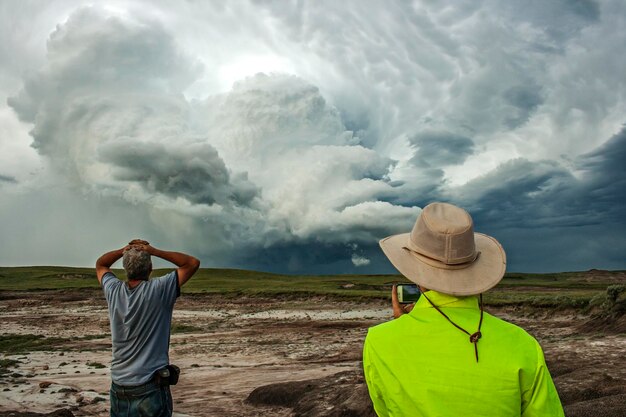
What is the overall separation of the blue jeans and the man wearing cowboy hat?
9.51 ft

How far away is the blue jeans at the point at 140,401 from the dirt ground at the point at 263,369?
5313mm

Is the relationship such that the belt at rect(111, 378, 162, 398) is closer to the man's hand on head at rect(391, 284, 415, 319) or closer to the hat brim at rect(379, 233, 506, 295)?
the man's hand on head at rect(391, 284, 415, 319)

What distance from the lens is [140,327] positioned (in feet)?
15.3

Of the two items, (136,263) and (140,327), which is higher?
(136,263)

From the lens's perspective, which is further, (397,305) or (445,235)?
(397,305)

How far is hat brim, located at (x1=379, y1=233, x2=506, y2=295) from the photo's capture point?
2.38 meters

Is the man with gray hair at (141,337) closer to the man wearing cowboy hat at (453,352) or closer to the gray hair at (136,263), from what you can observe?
the gray hair at (136,263)

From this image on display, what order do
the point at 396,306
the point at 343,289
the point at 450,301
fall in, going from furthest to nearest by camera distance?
1. the point at 343,289
2. the point at 396,306
3. the point at 450,301

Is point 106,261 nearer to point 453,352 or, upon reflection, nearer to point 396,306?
point 396,306

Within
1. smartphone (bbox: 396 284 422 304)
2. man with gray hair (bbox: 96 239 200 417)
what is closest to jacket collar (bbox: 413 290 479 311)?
smartphone (bbox: 396 284 422 304)

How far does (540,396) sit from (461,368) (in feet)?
1.25

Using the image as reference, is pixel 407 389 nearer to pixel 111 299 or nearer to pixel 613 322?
pixel 111 299

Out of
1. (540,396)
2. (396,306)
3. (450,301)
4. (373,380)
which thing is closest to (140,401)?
(396,306)

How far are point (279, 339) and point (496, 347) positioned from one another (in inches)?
886
